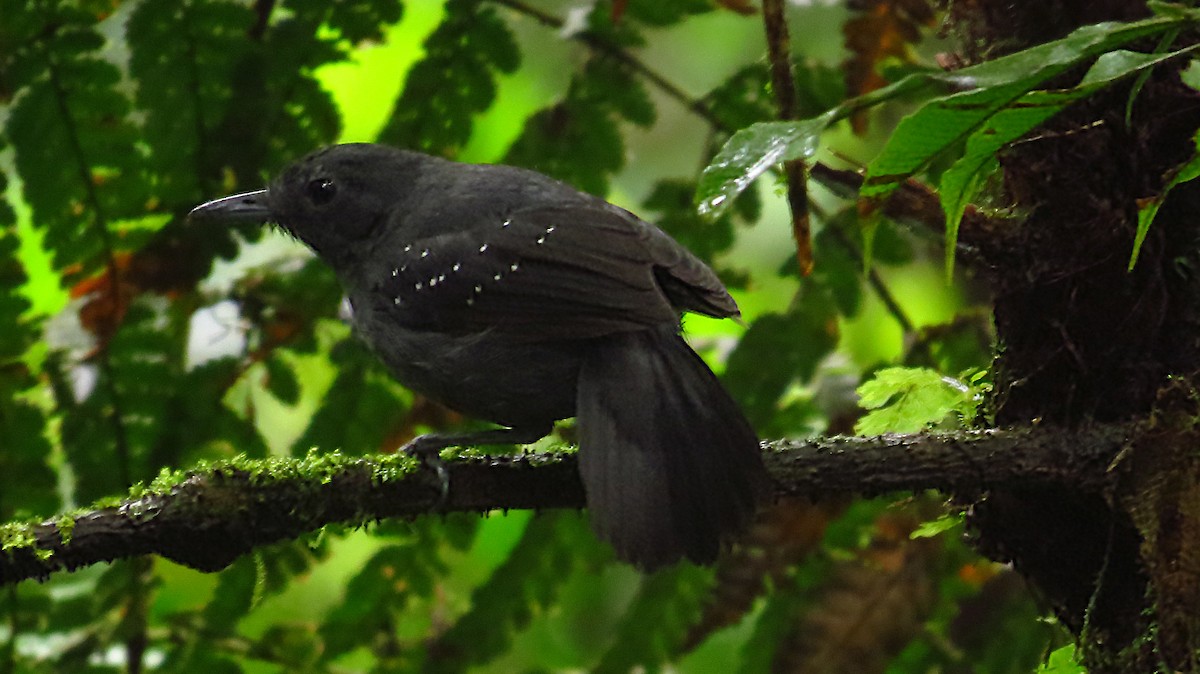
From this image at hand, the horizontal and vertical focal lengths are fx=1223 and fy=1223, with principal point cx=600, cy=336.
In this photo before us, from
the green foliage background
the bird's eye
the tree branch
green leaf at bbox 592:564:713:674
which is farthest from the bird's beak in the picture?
green leaf at bbox 592:564:713:674

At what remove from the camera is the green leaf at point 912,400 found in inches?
93.1

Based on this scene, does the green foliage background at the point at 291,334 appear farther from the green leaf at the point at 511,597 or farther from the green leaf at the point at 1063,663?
the green leaf at the point at 1063,663

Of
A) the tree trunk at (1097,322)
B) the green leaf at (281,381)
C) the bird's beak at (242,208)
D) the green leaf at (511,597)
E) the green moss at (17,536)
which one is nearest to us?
the green moss at (17,536)

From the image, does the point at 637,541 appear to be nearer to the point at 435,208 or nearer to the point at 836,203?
the point at 435,208

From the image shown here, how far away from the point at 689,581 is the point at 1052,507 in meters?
1.54

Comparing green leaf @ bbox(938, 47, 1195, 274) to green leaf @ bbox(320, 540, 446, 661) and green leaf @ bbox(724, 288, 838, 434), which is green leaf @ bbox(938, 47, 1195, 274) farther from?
green leaf @ bbox(320, 540, 446, 661)

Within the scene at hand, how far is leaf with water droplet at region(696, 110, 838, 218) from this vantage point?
165cm

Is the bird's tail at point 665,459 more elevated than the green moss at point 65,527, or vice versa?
the green moss at point 65,527

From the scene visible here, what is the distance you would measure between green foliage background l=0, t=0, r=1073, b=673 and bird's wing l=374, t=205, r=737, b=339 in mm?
634

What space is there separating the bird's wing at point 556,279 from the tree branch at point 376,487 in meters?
0.48

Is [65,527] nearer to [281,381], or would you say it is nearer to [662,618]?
[281,381]

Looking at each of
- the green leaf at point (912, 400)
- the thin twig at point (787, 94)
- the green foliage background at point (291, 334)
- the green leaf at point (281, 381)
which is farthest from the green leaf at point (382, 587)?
the thin twig at point (787, 94)

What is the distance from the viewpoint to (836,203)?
4641 millimetres

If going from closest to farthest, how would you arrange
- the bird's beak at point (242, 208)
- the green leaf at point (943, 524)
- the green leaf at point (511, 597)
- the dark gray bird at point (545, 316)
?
A: the dark gray bird at point (545, 316)
the green leaf at point (943, 524)
the bird's beak at point (242, 208)
the green leaf at point (511, 597)
